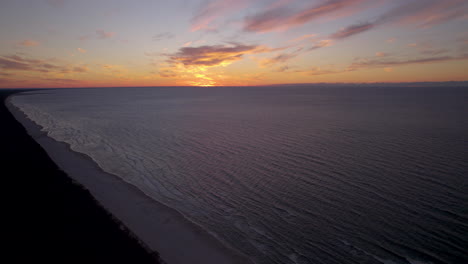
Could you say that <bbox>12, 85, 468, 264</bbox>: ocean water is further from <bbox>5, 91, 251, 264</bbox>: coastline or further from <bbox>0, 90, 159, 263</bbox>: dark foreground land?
<bbox>0, 90, 159, 263</bbox>: dark foreground land

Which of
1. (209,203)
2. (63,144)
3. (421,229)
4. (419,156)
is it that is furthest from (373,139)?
(63,144)

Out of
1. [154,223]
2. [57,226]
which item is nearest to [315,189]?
[154,223]

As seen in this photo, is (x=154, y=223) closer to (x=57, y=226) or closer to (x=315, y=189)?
(x=57, y=226)

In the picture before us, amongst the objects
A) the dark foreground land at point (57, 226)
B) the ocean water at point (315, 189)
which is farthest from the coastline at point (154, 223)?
the ocean water at point (315, 189)

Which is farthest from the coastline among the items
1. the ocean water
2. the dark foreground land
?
the ocean water

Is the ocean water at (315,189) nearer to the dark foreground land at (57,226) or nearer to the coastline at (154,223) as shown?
the coastline at (154,223)

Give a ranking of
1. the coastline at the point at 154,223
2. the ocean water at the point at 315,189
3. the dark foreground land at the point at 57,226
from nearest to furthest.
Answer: the dark foreground land at the point at 57,226
the coastline at the point at 154,223
the ocean water at the point at 315,189

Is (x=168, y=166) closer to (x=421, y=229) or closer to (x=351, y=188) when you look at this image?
(x=351, y=188)
